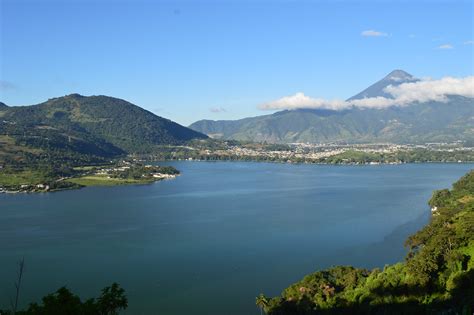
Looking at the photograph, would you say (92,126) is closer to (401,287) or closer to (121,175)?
(121,175)

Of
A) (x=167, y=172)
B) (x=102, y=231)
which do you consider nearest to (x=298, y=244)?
(x=102, y=231)

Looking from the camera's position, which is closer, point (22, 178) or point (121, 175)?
point (22, 178)

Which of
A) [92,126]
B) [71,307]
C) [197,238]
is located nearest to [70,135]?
[92,126]

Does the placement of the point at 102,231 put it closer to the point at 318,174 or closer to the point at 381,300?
the point at 381,300

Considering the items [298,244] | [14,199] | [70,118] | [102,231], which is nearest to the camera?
[298,244]

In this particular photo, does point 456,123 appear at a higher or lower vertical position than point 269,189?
higher

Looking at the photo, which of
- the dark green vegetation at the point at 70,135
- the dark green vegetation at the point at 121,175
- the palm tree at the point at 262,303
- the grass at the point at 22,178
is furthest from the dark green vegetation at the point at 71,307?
the dark green vegetation at the point at 121,175
